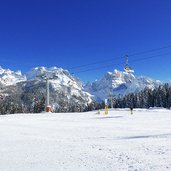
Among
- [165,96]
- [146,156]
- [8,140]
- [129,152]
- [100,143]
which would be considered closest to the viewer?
[146,156]

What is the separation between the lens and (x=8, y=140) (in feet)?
54.3

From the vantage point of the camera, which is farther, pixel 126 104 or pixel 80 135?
pixel 126 104

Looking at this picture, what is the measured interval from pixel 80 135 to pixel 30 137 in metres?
2.90

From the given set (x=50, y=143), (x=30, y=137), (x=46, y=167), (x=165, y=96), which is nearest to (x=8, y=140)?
(x=30, y=137)

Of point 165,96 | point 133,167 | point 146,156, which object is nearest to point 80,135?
point 146,156

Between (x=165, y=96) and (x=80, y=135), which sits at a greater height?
(x=165, y=96)

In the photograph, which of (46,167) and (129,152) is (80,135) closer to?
(129,152)

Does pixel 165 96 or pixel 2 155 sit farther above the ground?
pixel 165 96

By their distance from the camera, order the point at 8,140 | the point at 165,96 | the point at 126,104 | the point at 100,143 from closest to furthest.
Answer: the point at 100,143 → the point at 8,140 → the point at 165,96 → the point at 126,104

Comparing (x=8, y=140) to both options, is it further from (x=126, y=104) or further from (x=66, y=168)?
(x=126, y=104)

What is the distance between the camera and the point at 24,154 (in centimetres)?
1303

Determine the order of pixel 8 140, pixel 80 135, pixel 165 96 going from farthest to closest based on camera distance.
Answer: pixel 165 96, pixel 80 135, pixel 8 140

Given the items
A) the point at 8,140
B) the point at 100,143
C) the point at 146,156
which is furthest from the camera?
the point at 8,140

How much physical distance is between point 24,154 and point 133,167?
4.94 m
